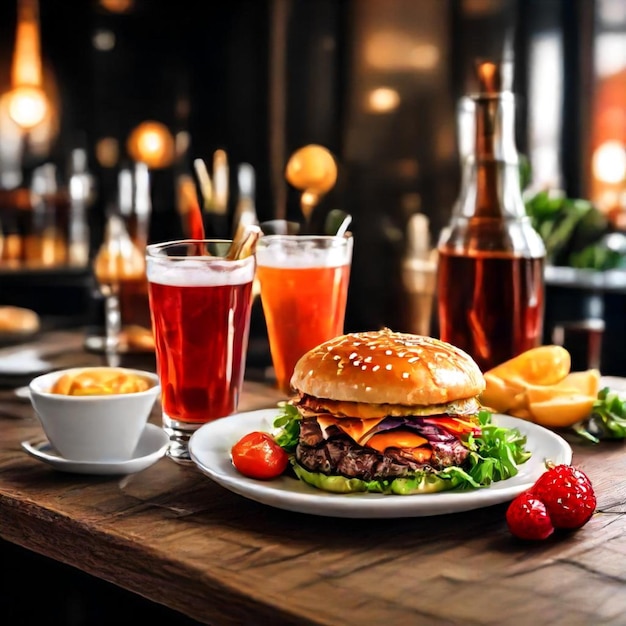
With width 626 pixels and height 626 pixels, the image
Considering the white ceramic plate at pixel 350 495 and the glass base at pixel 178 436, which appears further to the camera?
the glass base at pixel 178 436

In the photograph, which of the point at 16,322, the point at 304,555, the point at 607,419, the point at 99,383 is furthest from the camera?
the point at 16,322

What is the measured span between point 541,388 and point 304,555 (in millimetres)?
694

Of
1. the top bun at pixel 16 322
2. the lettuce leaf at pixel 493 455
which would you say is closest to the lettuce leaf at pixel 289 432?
the lettuce leaf at pixel 493 455

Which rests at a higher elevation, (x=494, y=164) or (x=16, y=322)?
(x=494, y=164)

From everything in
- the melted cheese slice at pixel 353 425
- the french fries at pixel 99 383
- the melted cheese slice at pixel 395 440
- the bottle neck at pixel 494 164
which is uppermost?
the bottle neck at pixel 494 164

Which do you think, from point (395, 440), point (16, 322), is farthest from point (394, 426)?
point (16, 322)

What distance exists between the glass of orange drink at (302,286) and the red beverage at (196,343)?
20cm

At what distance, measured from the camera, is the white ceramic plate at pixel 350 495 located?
3.46 feet

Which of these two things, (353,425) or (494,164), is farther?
(494,164)

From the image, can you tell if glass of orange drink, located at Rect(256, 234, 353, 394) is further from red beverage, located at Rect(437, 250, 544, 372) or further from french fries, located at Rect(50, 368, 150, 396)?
french fries, located at Rect(50, 368, 150, 396)

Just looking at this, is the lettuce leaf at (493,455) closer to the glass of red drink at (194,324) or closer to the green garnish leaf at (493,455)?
the green garnish leaf at (493,455)

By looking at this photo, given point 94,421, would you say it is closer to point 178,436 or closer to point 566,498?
point 178,436

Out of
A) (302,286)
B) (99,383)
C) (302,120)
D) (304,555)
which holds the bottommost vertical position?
(304,555)

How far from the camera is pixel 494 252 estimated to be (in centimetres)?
173
